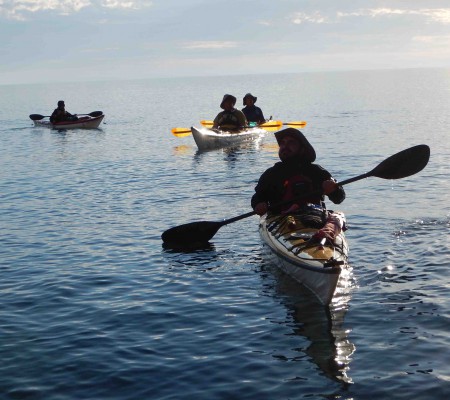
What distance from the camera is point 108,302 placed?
34.2ft

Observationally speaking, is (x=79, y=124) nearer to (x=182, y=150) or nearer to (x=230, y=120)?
(x=182, y=150)

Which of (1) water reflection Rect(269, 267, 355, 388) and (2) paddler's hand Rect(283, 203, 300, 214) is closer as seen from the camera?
(1) water reflection Rect(269, 267, 355, 388)

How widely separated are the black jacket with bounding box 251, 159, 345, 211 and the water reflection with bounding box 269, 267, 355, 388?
1.42 m

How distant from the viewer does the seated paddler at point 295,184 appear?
1148 cm

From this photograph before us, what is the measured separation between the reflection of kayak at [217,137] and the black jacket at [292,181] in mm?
17671

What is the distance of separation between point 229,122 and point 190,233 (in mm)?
17110

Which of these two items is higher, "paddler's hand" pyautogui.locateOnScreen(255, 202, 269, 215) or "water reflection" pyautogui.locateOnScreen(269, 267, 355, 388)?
"paddler's hand" pyautogui.locateOnScreen(255, 202, 269, 215)

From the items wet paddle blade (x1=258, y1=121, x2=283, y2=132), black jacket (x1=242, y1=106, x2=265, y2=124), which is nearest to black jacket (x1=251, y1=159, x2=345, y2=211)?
black jacket (x1=242, y1=106, x2=265, y2=124)

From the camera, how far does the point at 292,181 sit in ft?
38.5

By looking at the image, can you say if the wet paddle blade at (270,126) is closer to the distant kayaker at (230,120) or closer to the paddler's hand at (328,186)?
the distant kayaker at (230,120)

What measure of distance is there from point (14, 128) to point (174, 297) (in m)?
45.5

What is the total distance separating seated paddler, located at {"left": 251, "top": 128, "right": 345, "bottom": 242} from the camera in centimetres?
1148

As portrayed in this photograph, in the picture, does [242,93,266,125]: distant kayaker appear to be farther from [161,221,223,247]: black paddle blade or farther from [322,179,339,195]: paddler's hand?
[322,179,339,195]: paddler's hand

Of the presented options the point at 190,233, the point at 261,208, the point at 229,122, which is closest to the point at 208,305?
the point at 261,208
